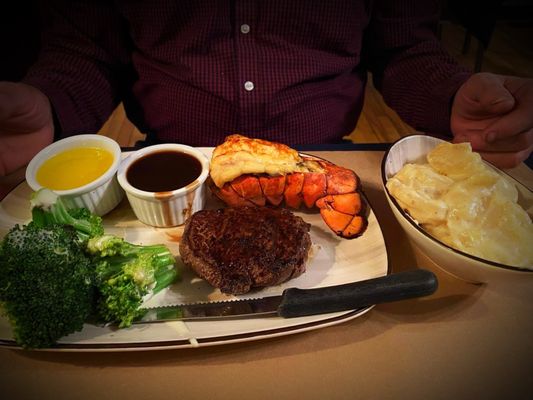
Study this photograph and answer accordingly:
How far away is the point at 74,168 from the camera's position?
5.58 ft

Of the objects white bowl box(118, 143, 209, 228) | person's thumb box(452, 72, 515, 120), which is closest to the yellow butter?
white bowl box(118, 143, 209, 228)

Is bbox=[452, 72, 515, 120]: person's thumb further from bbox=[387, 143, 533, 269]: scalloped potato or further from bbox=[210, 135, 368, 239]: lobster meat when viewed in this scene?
bbox=[210, 135, 368, 239]: lobster meat

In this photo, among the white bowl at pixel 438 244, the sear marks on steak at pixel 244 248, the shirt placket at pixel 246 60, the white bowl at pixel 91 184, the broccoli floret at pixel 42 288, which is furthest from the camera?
the shirt placket at pixel 246 60

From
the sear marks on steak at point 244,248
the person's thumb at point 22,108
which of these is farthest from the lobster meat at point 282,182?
the person's thumb at point 22,108

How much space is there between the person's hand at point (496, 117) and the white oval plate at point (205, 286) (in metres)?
0.77

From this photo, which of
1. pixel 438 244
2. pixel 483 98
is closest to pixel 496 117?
pixel 483 98

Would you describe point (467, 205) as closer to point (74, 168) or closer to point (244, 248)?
point (244, 248)

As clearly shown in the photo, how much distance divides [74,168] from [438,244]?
5.33ft

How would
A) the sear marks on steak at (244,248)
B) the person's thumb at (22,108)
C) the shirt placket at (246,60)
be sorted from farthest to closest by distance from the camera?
1. the shirt placket at (246,60)
2. the person's thumb at (22,108)
3. the sear marks on steak at (244,248)

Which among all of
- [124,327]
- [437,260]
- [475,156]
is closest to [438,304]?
[437,260]

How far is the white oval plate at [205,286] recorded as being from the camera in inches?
47.1

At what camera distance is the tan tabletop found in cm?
115

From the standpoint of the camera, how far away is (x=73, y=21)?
7.13ft

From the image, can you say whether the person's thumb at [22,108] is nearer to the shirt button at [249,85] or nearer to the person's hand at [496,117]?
the shirt button at [249,85]
